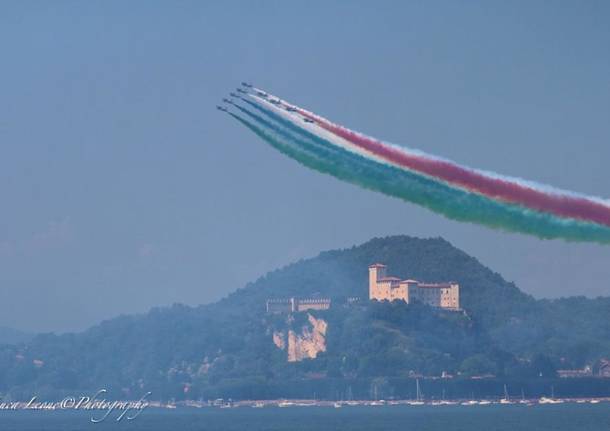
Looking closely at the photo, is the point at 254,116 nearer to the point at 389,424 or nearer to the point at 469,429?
the point at 469,429

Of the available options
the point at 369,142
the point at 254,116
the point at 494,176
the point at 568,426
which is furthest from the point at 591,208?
the point at 568,426

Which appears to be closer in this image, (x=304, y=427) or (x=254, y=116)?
(x=254, y=116)

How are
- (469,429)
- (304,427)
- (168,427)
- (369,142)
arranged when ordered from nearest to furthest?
(369,142)
(469,429)
(304,427)
(168,427)

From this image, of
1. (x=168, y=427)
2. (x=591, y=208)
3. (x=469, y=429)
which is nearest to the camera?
(x=591, y=208)

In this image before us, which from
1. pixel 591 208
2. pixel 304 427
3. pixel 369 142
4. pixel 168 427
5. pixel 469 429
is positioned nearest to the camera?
pixel 591 208

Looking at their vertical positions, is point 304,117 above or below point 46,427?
above

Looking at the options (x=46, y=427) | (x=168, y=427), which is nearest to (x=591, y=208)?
(x=168, y=427)

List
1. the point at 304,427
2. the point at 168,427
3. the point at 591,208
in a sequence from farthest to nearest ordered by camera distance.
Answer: the point at 168,427 → the point at 304,427 → the point at 591,208

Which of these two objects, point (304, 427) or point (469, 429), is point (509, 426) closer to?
point (469, 429)

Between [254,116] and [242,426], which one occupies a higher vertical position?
[254,116]
